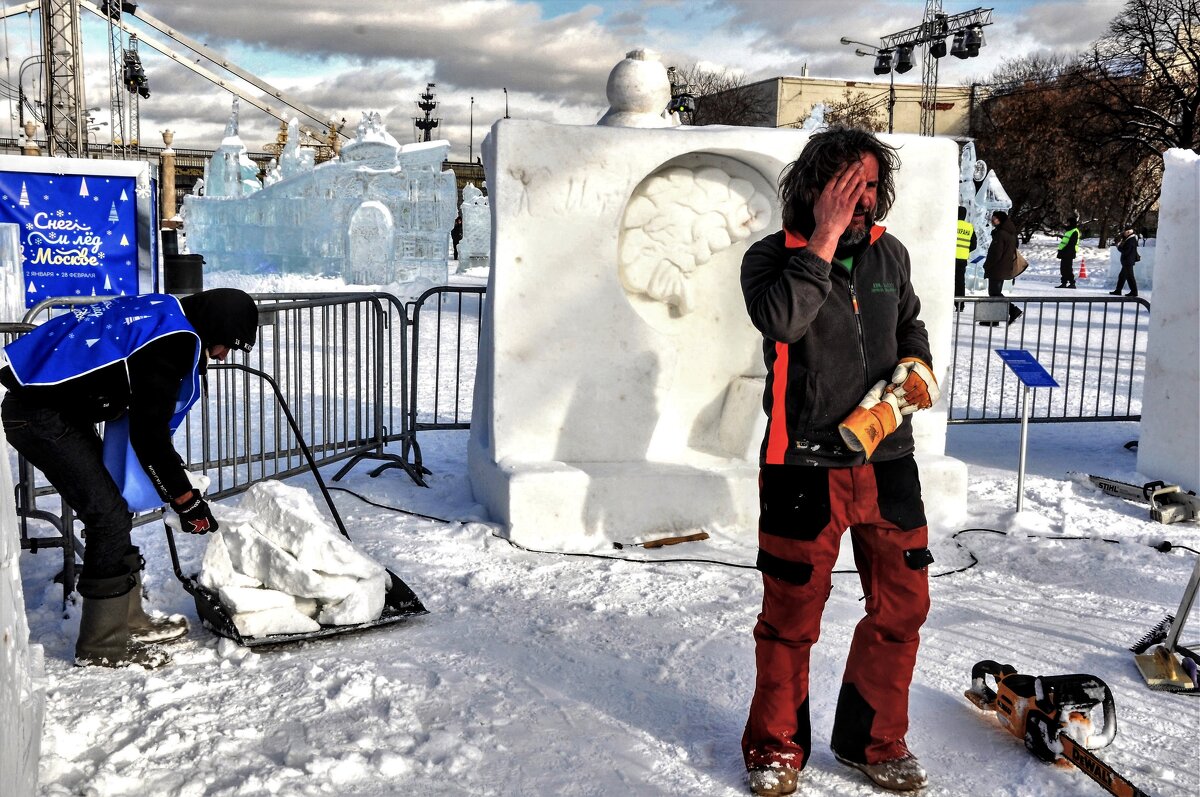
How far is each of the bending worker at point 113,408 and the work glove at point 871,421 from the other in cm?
199

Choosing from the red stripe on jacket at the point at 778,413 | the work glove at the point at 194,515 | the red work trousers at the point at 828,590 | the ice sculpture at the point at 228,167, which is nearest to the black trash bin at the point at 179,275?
the work glove at the point at 194,515

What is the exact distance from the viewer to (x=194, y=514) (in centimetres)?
346

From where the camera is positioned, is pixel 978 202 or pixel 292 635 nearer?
pixel 292 635

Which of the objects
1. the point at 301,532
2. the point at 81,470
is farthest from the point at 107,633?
the point at 301,532

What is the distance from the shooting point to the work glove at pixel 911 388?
9.28 ft

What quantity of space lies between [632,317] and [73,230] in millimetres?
6091

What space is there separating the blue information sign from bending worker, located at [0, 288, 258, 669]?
402 centimetres

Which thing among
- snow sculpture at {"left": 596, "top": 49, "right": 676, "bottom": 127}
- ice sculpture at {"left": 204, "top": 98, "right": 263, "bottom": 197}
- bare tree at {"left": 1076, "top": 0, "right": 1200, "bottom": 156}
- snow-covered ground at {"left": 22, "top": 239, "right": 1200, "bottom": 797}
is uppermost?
bare tree at {"left": 1076, "top": 0, "right": 1200, "bottom": 156}

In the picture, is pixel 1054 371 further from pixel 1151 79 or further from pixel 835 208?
pixel 1151 79

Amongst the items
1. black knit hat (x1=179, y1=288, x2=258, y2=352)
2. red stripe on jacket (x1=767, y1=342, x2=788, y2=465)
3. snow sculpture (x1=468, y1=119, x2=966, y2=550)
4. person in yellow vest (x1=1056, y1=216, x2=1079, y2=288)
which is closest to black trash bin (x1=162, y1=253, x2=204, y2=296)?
snow sculpture (x1=468, y1=119, x2=966, y2=550)

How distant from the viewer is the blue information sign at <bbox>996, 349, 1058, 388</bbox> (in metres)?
5.61

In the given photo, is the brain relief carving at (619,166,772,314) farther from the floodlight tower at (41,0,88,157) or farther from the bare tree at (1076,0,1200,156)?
the bare tree at (1076,0,1200,156)

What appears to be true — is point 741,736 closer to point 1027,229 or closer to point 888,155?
point 888,155

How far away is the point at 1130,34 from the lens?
32.2 metres
